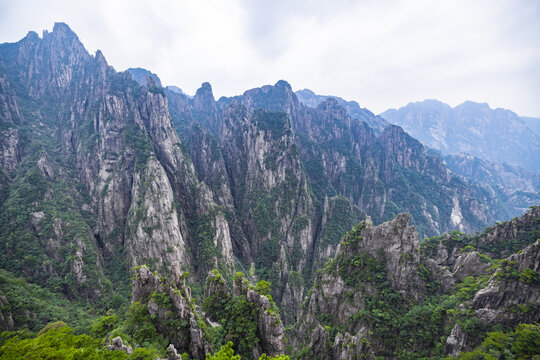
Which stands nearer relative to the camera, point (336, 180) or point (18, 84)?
point (18, 84)

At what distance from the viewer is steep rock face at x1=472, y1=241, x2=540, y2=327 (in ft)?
81.4

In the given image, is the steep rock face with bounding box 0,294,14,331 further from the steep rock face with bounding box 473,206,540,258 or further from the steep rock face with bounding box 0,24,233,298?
the steep rock face with bounding box 473,206,540,258

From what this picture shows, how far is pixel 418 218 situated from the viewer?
143125 mm

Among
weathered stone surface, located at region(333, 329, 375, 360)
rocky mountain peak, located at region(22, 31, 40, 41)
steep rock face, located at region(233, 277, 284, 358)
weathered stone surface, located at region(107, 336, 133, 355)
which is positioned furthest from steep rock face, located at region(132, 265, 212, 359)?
rocky mountain peak, located at region(22, 31, 40, 41)

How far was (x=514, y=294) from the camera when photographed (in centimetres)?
2594

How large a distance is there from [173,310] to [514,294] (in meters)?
41.3

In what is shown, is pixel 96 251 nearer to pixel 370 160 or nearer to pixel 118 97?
pixel 118 97

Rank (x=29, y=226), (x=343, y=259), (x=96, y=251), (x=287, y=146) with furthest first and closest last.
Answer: (x=287, y=146) < (x=96, y=251) < (x=29, y=226) < (x=343, y=259)

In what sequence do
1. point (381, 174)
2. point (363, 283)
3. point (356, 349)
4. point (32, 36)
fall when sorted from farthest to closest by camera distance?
point (381, 174) < point (32, 36) < point (363, 283) < point (356, 349)

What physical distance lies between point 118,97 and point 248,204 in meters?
84.4

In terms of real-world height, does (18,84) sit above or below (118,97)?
above

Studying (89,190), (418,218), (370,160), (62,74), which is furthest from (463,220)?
(62,74)

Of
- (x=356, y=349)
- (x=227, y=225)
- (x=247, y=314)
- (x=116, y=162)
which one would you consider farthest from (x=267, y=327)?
(x=116, y=162)

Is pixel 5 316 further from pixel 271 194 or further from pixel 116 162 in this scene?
pixel 271 194
